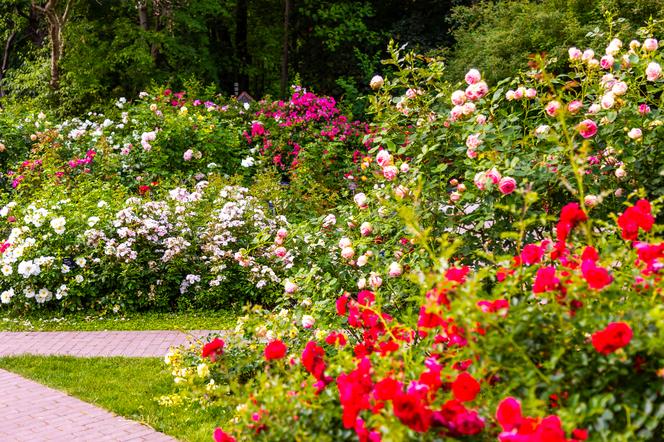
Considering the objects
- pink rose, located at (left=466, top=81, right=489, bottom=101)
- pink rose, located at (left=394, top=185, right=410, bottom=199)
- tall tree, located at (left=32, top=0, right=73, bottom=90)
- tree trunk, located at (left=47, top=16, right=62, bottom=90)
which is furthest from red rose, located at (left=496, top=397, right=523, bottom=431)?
tree trunk, located at (left=47, top=16, right=62, bottom=90)

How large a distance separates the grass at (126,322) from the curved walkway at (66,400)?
218 millimetres

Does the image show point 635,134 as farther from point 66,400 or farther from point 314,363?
point 66,400

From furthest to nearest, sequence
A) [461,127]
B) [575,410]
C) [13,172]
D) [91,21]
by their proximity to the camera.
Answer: [91,21] → [13,172] → [461,127] → [575,410]

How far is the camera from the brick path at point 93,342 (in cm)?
625

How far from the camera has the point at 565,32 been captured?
15.0 m

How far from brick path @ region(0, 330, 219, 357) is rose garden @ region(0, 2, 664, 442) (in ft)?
0.97

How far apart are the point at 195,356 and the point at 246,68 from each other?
59.7 feet

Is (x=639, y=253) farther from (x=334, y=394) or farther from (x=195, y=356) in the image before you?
(x=195, y=356)

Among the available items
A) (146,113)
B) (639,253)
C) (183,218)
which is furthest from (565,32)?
(639,253)

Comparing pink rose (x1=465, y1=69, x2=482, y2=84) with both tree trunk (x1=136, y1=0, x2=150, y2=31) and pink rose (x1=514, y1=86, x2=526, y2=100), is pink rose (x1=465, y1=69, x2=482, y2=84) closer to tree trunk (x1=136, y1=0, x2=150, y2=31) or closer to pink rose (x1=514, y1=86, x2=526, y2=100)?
pink rose (x1=514, y1=86, x2=526, y2=100)

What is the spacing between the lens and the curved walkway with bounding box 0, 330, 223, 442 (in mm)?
4383

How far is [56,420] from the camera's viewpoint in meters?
4.64

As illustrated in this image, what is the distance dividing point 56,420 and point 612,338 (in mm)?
3667

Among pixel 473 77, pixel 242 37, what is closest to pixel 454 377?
pixel 473 77
